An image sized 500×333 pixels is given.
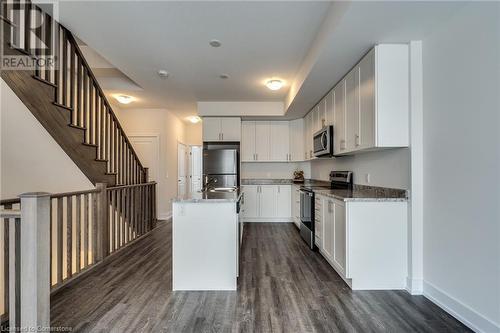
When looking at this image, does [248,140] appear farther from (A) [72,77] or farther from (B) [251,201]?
(A) [72,77]

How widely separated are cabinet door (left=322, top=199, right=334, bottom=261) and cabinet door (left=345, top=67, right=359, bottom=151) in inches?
30.5

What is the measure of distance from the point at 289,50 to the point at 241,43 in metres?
0.62

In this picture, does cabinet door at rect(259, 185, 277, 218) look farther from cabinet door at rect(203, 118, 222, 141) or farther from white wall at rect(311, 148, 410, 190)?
white wall at rect(311, 148, 410, 190)

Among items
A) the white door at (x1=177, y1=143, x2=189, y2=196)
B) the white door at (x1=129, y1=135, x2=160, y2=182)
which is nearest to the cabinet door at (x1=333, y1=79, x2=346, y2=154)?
the white door at (x1=129, y1=135, x2=160, y2=182)

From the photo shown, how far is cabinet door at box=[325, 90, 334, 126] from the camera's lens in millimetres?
3865

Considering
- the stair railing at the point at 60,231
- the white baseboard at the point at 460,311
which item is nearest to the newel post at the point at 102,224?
the stair railing at the point at 60,231

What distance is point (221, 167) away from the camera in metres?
5.30

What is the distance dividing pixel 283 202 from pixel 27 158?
459cm

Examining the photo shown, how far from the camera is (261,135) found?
5965mm

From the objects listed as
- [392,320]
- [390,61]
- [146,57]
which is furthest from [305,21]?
[392,320]

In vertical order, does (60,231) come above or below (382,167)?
below

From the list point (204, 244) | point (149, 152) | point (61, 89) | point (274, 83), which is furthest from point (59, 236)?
point (149, 152)

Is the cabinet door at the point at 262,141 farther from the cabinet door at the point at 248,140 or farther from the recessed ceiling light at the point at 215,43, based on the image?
Answer: the recessed ceiling light at the point at 215,43

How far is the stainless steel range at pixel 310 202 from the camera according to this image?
3.82 metres
